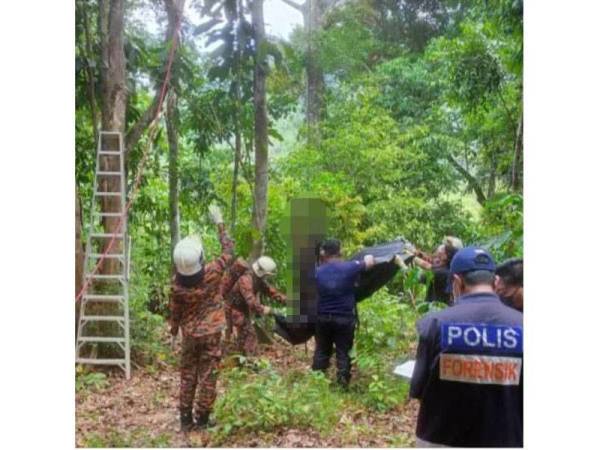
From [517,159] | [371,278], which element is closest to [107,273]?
[371,278]

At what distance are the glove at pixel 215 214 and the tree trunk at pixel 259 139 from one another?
241 mm

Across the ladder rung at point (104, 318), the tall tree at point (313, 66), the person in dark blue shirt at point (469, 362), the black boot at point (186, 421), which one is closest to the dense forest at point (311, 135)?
the tall tree at point (313, 66)

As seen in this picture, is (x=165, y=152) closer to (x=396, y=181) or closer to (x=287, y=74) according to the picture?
(x=287, y=74)

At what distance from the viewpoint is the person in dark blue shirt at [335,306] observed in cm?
465

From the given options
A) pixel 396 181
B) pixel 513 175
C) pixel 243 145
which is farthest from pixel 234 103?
pixel 513 175

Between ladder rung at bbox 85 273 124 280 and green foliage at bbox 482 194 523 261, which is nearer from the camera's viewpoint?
green foliage at bbox 482 194 523 261

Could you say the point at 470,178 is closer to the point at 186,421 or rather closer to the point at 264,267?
the point at 264,267

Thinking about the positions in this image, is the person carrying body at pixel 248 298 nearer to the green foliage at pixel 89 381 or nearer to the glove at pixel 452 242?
the green foliage at pixel 89 381

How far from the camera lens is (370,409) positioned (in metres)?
4.47

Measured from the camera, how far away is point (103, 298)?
4.72m

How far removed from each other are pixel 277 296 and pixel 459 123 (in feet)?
Result: 5.33

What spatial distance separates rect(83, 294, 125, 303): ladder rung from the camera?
185 inches

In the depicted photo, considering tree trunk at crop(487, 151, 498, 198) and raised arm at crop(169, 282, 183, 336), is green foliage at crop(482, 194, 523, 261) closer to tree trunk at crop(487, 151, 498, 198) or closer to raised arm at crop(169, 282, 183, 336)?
tree trunk at crop(487, 151, 498, 198)

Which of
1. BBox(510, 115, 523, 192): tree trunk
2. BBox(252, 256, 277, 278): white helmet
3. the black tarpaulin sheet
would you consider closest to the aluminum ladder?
BBox(252, 256, 277, 278): white helmet
